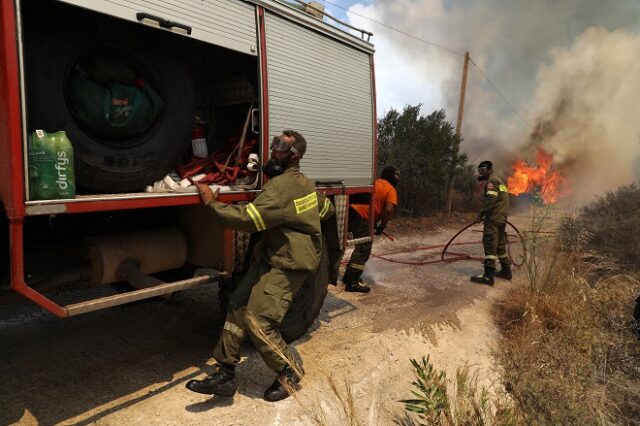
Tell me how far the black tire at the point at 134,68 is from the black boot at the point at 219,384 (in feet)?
4.63

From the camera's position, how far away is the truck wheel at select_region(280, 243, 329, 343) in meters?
3.88

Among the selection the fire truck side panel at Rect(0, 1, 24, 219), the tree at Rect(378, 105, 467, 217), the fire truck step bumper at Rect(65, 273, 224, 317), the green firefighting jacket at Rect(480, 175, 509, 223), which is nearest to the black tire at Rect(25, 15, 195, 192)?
the fire truck side panel at Rect(0, 1, 24, 219)

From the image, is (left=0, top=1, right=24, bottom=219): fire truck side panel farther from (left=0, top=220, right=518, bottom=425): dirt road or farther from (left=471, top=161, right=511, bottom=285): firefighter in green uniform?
(left=471, top=161, right=511, bottom=285): firefighter in green uniform

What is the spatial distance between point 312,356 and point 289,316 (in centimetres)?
45

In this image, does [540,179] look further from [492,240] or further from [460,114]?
[492,240]

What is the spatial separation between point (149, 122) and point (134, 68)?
378 mm

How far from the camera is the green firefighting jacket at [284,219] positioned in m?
2.98

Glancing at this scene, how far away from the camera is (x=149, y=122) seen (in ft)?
10.0

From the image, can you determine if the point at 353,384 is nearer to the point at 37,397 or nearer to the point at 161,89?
the point at 37,397

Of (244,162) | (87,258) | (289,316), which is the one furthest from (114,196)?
(289,316)

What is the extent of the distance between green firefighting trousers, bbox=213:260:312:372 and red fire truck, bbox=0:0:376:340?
0.40 metres

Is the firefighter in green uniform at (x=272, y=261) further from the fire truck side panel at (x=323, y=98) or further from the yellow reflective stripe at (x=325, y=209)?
the fire truck side panel at (x=323, y=98)

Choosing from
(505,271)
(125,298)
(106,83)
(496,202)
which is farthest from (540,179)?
(125,298)

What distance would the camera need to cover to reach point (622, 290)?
609cm
